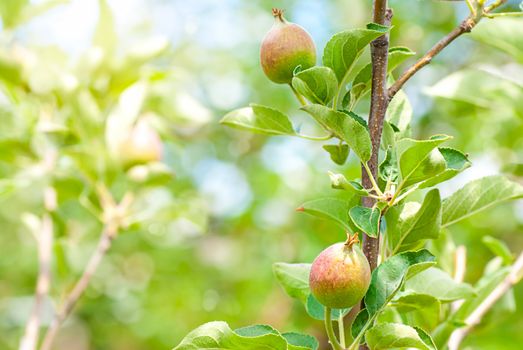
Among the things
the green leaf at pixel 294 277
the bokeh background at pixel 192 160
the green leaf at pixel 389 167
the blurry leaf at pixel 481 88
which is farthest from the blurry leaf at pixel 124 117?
the green leaf at pixel 389 167

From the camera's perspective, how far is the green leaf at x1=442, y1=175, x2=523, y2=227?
834mm

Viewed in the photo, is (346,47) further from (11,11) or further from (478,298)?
(11,11)

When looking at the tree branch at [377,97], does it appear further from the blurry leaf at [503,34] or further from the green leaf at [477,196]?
the blurry leaf at [503,34]

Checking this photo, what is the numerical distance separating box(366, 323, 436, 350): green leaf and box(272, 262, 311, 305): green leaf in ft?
0.50

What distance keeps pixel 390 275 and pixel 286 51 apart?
266mm

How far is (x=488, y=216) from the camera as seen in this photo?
262cm

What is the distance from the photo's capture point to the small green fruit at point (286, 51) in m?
0.77

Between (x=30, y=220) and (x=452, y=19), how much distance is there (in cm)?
198

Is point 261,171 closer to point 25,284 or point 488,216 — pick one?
point 488,216

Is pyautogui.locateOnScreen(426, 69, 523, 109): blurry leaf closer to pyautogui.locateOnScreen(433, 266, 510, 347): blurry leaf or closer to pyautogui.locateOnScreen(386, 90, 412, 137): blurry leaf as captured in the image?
pyautogui.locateOnScreen(433, 266, 510, 347): blurry leaf

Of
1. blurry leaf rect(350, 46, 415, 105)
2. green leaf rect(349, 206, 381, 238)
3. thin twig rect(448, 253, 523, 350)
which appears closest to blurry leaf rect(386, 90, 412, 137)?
blurry leaf rect(350, 46, 415, 105)

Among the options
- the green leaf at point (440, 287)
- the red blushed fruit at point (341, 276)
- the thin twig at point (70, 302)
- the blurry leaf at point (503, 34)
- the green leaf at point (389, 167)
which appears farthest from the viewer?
the thin twig at point (70, 302)

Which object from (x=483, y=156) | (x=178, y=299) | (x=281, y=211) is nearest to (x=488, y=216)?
(x=483, y=156)

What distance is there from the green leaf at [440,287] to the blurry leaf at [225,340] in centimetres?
Result: 21
